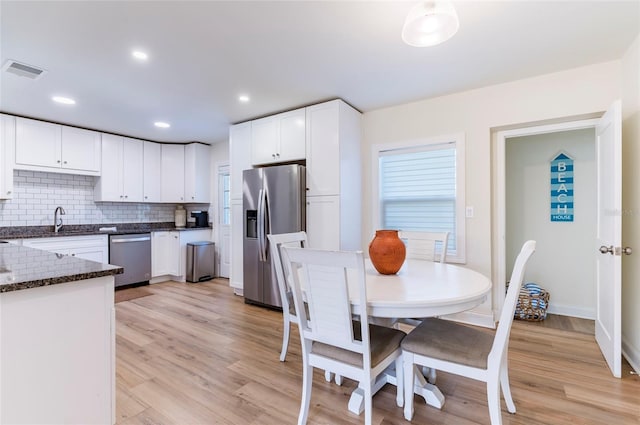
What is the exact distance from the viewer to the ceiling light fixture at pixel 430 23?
1521 millimetres

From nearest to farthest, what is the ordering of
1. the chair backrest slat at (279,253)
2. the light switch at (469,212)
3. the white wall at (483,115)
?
the chair backrest slat at (279,253) < the white wall at (483,115) < the light switch at (469,212)

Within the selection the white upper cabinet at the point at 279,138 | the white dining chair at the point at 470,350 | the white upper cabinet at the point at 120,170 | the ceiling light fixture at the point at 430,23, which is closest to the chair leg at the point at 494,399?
the white dining chair at the point at 470,350

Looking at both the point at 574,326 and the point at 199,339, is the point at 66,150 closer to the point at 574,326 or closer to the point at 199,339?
the point at 199,339

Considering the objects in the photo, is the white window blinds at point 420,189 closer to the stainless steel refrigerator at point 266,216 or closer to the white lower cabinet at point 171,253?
the stainless steel refrigerator at point 266,216

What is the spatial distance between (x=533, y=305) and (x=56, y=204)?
6.22 metres

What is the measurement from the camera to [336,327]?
4.86ft

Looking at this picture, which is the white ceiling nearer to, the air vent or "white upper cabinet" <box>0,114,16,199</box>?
the air vent

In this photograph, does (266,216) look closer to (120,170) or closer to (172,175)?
(172,175)

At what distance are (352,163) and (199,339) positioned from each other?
2.40m

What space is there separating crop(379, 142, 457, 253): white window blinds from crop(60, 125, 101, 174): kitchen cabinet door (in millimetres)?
4093

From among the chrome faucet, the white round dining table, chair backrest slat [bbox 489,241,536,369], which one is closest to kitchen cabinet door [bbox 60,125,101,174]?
the chrome faucet

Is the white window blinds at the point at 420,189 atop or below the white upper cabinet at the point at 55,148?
below

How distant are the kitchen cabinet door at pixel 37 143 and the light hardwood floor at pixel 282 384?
2.52 m

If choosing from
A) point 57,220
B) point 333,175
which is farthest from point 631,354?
point 57,220
